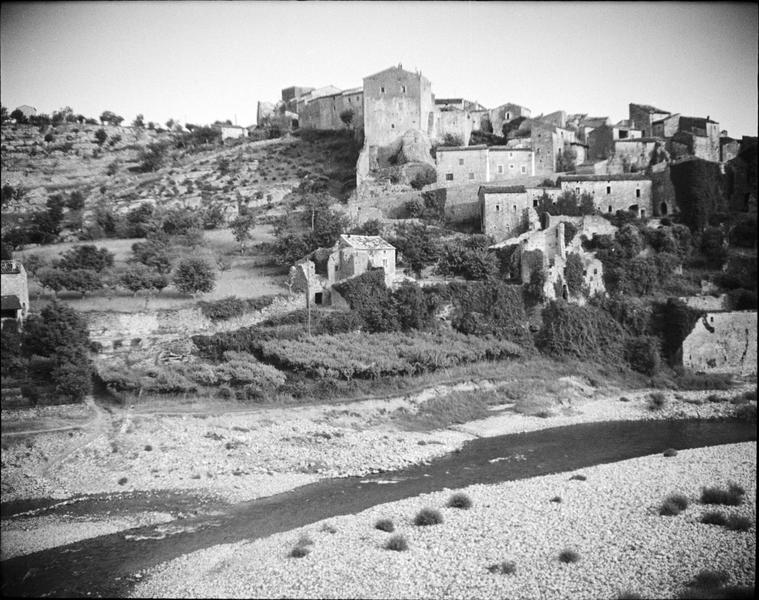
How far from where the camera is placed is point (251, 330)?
59.9 feet

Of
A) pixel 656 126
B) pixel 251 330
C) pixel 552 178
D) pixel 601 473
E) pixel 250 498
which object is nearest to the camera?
pixel 250 498

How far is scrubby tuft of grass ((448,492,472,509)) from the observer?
11312 mm

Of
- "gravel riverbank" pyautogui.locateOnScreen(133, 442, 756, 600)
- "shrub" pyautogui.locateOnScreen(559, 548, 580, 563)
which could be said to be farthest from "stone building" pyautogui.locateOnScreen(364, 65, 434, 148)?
"shrub" pyautogui.locateOnScreen(559, 548, 580, 563)

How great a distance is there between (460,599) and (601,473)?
253 inches

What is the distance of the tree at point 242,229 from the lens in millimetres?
26250

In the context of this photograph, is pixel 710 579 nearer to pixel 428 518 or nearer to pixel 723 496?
pixel 723 496

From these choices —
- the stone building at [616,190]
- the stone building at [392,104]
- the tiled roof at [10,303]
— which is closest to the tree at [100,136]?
the stone building at [392,104]

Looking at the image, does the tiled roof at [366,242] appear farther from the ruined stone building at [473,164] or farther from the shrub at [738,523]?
the shrub at [738,523]

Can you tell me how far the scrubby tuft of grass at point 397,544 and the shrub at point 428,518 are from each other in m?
1.04

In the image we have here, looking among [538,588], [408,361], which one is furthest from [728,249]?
[538,588]

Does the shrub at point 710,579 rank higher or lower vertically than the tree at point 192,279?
→ lower

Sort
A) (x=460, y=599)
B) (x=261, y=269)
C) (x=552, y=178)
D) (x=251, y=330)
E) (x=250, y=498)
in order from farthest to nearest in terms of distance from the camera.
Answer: (x=552, y=178)
(x=261, y=269)
(x=251, y=330)
(x=250, y=498)
(x=460, y=599)

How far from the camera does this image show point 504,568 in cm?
862

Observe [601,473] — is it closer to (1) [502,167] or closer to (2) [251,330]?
(2) [251,330]
